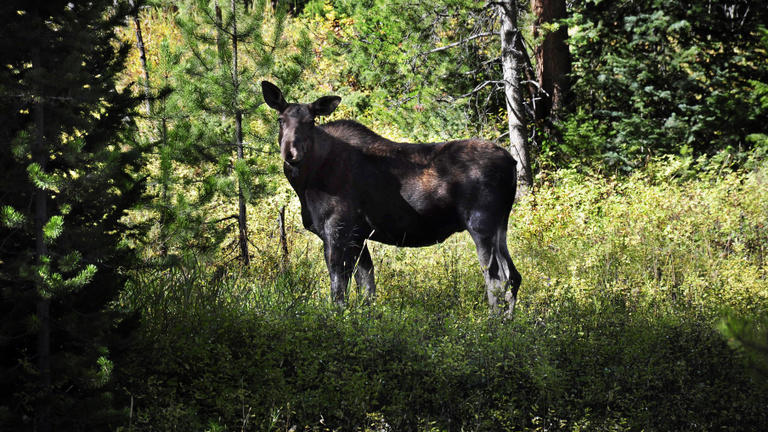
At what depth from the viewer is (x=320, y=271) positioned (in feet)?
25.5

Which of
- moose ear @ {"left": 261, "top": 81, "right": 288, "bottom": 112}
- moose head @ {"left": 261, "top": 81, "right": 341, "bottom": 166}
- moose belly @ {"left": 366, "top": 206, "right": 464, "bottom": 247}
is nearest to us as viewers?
moose head @ {"left": 261, "top": 81, "right": 341, "bottom": 166}

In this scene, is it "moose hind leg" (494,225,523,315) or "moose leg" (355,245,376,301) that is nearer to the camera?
"moose hind leg" (494,225,523,315)

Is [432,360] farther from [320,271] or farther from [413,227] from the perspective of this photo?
[320,271]

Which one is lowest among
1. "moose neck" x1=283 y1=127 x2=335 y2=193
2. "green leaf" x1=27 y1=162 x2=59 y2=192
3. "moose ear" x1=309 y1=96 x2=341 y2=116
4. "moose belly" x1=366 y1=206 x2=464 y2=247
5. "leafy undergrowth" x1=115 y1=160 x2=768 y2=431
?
"leafy undergrowth" x1=115 y1=160 x2=768 y2=431

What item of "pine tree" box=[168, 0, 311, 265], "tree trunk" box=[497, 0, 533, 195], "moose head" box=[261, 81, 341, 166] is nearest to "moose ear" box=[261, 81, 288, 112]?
"moose head" box=[261, 81, 341, 166]

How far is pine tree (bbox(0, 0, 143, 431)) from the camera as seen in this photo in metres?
4.01

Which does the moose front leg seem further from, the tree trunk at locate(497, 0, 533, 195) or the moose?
the tree trunk at locate(497, 0, 533, 195)

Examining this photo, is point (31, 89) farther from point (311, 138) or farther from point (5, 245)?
point (311, 138)

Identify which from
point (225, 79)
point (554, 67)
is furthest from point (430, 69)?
point (225, 79)

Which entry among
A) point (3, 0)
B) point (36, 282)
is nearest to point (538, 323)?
point (36, 282)

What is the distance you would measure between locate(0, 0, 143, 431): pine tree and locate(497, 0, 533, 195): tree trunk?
27.9ft

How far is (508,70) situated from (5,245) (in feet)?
31.1

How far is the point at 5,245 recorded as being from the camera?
4.22m

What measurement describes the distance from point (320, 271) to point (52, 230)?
13.4 feet
